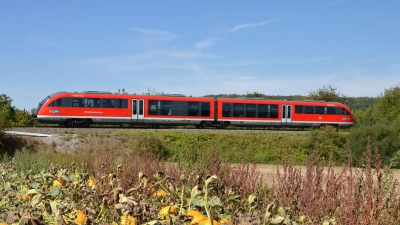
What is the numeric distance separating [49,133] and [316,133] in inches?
522

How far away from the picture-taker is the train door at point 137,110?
2672 centimetres

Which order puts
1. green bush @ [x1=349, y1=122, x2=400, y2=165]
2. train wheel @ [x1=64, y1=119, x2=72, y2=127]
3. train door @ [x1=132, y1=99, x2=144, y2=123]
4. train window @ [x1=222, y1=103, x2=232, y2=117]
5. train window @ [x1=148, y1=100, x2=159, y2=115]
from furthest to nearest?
train window @ [x1=222, y1=103, x2=232, y2=117], train window @ [x1=148, y1=100, x2=159, y2=115], train door @ [x1=132, y1=99, x2=144, y2=123], train wheel @ [x1=64, y1=119, x2=72, y2=127], green bush @ [x1=349, y1=122, x2=400, y2=165]

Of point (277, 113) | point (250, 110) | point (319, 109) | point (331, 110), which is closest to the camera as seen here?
point (250, 110)

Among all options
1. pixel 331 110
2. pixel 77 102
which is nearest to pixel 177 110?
pixel 77 102

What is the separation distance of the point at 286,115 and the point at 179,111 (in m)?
7.32

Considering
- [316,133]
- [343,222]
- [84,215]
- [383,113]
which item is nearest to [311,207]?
[343,222]

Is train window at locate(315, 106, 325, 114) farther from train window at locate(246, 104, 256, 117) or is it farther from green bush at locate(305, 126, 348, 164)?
green bush at locate(305, 126, 348, 164)

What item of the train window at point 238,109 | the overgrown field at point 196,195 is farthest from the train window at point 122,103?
the overgrown field at point 196,195

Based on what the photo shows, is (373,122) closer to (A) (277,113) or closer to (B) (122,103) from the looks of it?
(A) (277,113)

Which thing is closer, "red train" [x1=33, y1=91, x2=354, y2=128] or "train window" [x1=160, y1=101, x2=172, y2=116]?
"red train" [x1=33, y1=91, x2=354, y2=128]

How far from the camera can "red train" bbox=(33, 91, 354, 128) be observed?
1011 inches

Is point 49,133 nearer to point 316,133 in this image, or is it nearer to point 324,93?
point 316,133

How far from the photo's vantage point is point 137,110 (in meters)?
26.8

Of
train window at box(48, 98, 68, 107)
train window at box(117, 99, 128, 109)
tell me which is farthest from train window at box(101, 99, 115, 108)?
train window at box(48, 98, 68, 107)
